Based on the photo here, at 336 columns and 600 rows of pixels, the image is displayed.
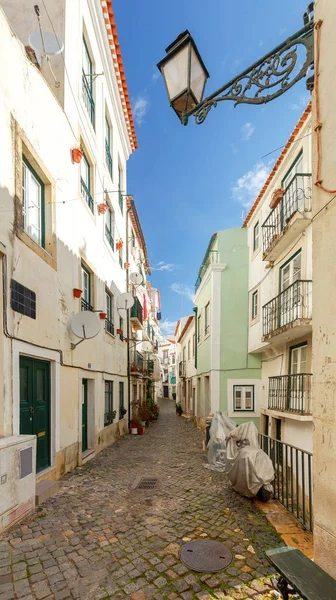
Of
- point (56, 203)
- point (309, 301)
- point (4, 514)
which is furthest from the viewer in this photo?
point (309, 301)

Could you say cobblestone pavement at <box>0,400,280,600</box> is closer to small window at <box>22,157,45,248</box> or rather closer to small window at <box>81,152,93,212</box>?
small window at <box>22,157,45,248</box>

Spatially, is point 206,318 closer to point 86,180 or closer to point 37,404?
point 86,180

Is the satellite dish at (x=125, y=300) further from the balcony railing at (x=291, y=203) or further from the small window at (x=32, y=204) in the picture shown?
the small window at (x=32, y=204)

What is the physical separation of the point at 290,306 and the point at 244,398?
5.95 metres

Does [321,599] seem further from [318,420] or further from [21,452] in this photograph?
[21,452]

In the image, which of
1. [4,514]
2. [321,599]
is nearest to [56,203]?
[4,514]

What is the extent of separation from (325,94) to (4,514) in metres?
5.60

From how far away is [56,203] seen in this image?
22.4ft

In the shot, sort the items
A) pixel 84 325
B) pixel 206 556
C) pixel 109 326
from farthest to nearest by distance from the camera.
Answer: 1. pixel 109 326
2. pixel 84 325
3. pixel 206 556

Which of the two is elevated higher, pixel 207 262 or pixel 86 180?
pixel 86 180

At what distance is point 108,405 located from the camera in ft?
37.8

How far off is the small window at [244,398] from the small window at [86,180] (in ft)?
30.2

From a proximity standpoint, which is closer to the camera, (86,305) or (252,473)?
(252,473)

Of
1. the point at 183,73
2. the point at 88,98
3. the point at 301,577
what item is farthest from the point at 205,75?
the point at 88,98
